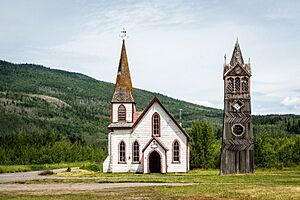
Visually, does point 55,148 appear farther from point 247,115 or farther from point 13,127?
point 13,127

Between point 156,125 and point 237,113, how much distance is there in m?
8.68

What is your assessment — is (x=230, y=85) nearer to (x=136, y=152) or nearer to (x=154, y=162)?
(x=154, y=162)

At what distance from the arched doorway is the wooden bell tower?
23.4 ft

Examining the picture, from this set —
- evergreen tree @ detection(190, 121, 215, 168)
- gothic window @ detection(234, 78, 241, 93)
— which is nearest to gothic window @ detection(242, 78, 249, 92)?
gothic window @ detection(234, 78, 241, 93)

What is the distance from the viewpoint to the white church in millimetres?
52875

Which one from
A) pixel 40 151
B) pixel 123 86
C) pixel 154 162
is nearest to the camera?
pixel 154 162

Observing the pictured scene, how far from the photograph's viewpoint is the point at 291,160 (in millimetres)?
66312

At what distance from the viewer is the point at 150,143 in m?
52.4

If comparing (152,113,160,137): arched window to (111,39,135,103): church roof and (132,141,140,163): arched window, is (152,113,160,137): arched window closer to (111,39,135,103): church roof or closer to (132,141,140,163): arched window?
(132,141,140,163): arched window

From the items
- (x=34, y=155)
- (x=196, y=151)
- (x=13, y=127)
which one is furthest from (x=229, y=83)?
(x=13, y=127)

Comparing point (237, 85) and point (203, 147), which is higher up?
point (237, 85)

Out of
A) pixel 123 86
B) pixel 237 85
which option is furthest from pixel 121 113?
pixel 237 85

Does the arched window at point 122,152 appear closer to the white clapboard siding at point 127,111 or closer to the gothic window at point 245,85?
the white clapboard siding at point 127,111

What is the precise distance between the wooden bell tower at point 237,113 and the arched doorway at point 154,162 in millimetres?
7134
